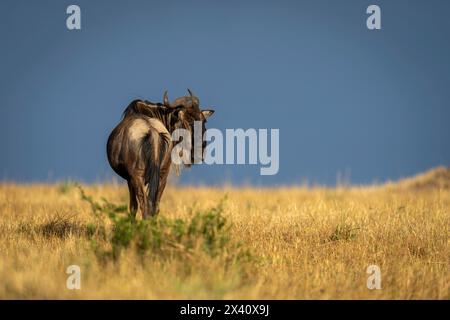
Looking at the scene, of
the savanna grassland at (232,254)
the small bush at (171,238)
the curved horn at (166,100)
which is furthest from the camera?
the curved horn at (166,100)

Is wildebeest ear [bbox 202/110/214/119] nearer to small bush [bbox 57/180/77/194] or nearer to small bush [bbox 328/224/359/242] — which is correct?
small bush [bbox 328/224/359/242]

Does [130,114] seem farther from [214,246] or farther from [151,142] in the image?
[214,246]

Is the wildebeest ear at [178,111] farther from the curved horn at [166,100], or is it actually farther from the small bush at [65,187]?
the small bush at [65,187]

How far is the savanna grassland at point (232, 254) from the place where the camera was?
727 centimetres

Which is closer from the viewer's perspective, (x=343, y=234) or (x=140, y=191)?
(x=140, y=191)

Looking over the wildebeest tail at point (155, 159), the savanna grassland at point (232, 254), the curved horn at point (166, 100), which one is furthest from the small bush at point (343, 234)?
the curved horn at point (166, 100)

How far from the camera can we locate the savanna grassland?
7.27 m

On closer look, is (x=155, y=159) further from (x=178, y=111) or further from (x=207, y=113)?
(x=207, y=113)

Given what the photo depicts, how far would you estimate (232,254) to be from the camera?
8227 millimetres

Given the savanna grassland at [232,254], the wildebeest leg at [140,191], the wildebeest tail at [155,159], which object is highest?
the wildebeest tail at [155,159]

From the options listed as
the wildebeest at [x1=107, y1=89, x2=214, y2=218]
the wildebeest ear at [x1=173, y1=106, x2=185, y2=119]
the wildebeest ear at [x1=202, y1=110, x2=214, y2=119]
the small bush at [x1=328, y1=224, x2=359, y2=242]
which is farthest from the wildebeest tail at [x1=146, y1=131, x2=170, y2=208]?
the small bush at [x1=328, y1=224, x2=359, y2=242]

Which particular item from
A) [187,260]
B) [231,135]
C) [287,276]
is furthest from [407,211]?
[187,260]

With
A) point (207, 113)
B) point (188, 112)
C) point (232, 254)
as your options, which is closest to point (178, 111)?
point (188, 112)
